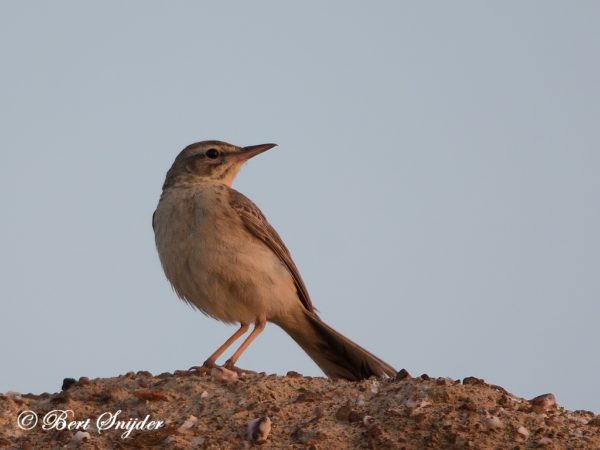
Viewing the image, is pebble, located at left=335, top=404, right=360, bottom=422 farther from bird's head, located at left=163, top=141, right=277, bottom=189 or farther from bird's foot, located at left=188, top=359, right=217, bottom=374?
bird's head, located at left=163, top=141, right=277, bottom=189

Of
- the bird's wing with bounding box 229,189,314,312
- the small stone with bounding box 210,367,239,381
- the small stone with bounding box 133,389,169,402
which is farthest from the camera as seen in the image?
the bird's wing with bounding box 229,189,314,312

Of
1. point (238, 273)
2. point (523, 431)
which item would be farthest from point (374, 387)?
point (238, 273)

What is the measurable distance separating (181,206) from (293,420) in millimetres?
3918

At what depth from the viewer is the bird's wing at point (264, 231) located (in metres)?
12.2

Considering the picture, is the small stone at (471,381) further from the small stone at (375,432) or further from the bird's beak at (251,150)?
the bird's beak at (251,150)

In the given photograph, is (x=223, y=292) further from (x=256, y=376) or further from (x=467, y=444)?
(x=467, y=444)

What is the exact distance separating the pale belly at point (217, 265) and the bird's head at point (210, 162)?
0.98 metres

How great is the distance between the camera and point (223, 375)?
977 cm

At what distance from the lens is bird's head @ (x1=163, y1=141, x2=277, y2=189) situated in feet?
43.4

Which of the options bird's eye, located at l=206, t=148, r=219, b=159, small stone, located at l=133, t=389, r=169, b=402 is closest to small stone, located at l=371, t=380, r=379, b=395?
small stone, located at l=133, t=389, r=169, b=402

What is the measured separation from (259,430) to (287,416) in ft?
1.35

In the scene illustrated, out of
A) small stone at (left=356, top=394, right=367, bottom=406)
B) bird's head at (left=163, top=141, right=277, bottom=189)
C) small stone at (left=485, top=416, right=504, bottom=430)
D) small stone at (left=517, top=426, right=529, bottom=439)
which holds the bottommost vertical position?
small stone at (left=356, top=394, right=367, bottom=406)

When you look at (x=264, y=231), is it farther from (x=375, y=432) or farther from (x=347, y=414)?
(x=375, y=432)

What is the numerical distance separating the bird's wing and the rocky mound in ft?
8.73
